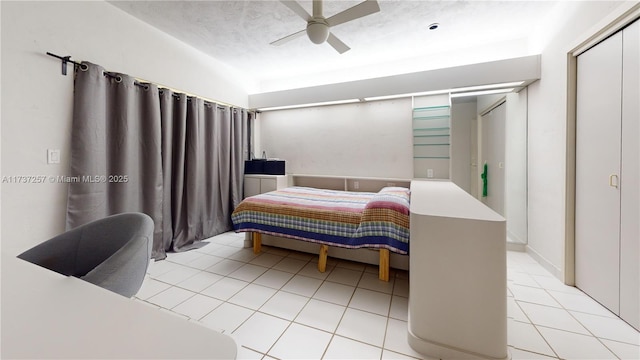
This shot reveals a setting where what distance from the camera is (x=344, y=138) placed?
3910mm

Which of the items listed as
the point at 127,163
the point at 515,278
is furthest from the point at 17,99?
the point at 515,278

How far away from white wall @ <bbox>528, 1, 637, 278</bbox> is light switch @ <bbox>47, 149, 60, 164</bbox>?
454cm

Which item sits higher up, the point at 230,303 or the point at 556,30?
the point at 556,30

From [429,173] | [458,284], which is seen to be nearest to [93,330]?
[458,284]

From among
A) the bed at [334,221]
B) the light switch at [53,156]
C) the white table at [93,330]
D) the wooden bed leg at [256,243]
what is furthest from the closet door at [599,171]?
the light switch at [53,156]

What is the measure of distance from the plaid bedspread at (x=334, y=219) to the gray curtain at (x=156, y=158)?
3.08ft

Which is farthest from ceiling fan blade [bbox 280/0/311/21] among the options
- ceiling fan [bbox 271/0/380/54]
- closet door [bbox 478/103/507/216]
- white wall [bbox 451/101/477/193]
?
closet door [bbox 478/103/507/216]

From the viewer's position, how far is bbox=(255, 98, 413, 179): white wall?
11.7 ft

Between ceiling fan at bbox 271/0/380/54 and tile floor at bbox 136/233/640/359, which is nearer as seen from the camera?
tile floor at bbox 136/233/640/359

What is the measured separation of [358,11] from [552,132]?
227cm

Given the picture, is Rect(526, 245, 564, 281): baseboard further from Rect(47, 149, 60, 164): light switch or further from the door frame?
Rect(47, 149, 60, 164): light switch

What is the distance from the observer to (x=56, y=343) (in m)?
0.46

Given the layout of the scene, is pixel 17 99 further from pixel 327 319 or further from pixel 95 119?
pixel 327 319

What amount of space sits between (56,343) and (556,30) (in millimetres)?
3858
